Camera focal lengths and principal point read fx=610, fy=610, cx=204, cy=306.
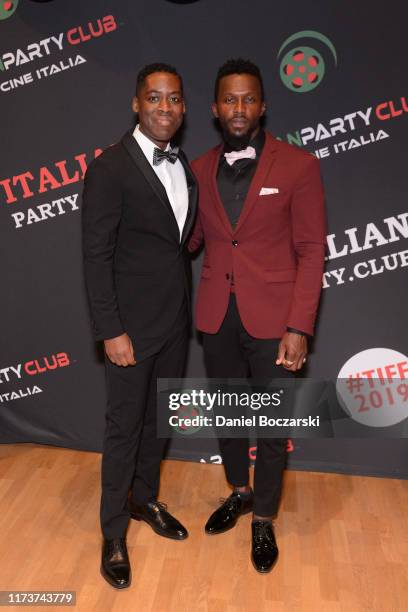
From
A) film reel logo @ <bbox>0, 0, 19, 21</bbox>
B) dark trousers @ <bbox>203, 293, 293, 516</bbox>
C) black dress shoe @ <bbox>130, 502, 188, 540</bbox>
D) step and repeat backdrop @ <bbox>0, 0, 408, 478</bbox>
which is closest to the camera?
dark trousers @ <bbox>203, 293, 293, 516</bbox>

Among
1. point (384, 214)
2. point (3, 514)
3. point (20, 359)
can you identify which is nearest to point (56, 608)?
point (3, 514)

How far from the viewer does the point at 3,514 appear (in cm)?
273

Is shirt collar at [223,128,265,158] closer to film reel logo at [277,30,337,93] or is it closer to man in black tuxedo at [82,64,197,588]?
man in black tuxedo at [82,64,197,588]

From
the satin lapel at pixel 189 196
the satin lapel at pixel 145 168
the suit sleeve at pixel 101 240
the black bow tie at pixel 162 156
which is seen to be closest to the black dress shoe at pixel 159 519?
the suit sleeve at pixel 101 240

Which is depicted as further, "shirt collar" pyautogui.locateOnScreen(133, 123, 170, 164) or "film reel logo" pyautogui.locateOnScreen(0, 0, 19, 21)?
"film reel logo" pyautogui.locateOnScreen(0, 0, 19, 21)

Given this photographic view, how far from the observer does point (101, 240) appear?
6.75 feet

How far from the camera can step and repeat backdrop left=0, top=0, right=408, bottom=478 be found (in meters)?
2.69

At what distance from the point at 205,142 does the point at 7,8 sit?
1110 mm

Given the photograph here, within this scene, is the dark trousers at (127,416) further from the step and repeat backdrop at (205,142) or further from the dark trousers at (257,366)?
the step and repeat backdrop at (205,142)

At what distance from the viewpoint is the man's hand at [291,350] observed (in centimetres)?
226

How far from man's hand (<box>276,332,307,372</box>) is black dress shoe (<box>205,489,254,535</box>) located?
2.62ft

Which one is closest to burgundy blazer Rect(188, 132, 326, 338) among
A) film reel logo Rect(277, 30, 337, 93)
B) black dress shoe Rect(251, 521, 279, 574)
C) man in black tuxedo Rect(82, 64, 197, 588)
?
man in black tuxedo Rect(82, 64, 197, 588)

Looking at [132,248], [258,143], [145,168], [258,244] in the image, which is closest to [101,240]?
[132,248]

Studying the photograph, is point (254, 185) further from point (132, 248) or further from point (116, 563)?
point (116, 563)
